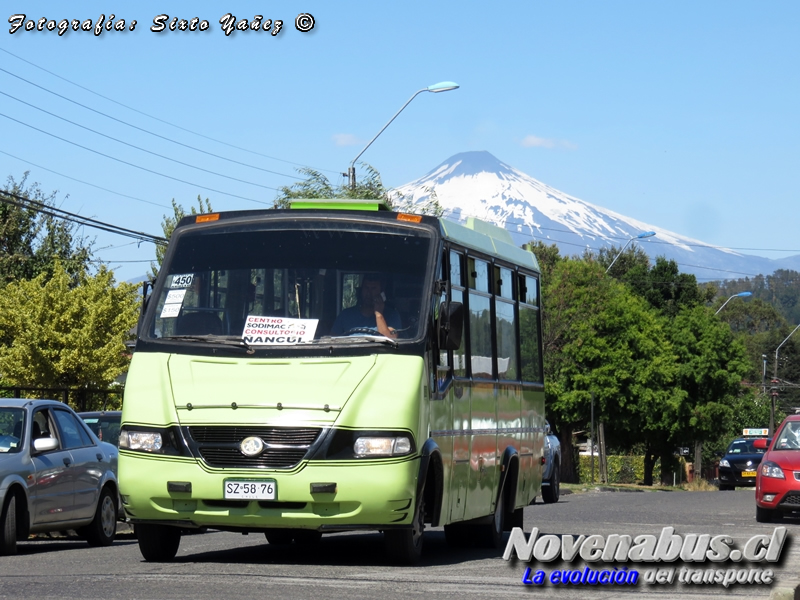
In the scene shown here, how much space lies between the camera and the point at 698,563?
11.7 metres

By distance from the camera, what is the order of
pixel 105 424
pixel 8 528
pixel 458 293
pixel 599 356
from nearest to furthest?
1. pixel 458 293
2. pixel 8 528
3. pixel 105 424
4. pixel 599 356

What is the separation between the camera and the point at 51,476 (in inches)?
591

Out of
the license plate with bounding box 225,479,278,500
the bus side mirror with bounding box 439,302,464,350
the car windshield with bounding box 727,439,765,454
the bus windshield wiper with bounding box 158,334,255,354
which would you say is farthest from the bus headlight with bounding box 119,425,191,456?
the car windshield with bounding box 727,439,765,454

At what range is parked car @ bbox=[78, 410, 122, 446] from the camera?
19.6 meters

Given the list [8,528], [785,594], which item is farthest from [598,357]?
[785,594]

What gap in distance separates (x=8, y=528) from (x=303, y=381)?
4417 millimetres

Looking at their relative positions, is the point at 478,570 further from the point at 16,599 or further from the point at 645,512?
the point at 645,512

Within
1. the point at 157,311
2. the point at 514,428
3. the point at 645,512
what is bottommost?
the point at 645,512

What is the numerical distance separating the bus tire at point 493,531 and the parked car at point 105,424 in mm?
6798

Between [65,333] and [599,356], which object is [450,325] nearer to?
[65,333]

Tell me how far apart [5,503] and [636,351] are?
54667mm

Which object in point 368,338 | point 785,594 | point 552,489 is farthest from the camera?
point 552,489

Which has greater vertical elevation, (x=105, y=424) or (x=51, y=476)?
(x=105, y=424)

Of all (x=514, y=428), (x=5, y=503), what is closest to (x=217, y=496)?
(x=5, y=503)
